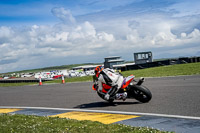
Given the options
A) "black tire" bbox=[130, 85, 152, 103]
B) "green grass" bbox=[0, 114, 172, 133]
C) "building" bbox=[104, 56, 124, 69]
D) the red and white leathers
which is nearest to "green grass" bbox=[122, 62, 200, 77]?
"black tire" bbox=[130, 85, 152, 103]

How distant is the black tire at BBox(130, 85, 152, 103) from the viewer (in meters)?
8.95

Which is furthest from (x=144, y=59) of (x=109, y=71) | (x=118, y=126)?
(x=118, y=126)

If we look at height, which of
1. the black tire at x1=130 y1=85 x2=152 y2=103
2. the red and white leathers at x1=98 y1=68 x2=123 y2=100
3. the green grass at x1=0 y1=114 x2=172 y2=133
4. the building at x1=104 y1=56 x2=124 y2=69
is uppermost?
the building at x1=104 y1=56 x2=124 y2=69

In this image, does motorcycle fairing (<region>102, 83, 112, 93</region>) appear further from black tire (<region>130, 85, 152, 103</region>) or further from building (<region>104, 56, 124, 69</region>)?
building (<region>104, 56, 124, 69</region>)

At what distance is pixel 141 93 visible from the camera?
9.12 m

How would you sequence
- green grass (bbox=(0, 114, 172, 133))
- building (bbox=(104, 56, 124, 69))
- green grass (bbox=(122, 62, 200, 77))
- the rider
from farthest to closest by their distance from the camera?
building (bbox=(104, 56, 124, 69)) < green grass (bbox=(122, 62, 200, 77)) < the rider < green grass (bbox=(0, 114, 172, 133))

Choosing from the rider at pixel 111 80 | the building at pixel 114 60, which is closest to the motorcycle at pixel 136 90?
the rider at pixel 111 80

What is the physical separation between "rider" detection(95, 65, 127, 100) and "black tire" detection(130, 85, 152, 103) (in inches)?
12.5

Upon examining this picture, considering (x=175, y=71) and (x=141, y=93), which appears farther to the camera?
(x=175, y=71)

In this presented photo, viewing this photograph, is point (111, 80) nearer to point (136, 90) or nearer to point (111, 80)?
point (111, 80)

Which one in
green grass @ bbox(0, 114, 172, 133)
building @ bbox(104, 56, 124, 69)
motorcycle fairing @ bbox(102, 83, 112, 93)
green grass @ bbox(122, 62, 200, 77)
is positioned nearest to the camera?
green grass @ bbox(0, 114, 172, 133)

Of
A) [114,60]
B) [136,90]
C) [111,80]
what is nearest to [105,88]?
[111,80]

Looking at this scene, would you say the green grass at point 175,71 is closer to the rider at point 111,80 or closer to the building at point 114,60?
the rider at point 111,80

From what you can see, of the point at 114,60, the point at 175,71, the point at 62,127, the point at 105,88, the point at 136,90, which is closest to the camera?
the point at 62,127
